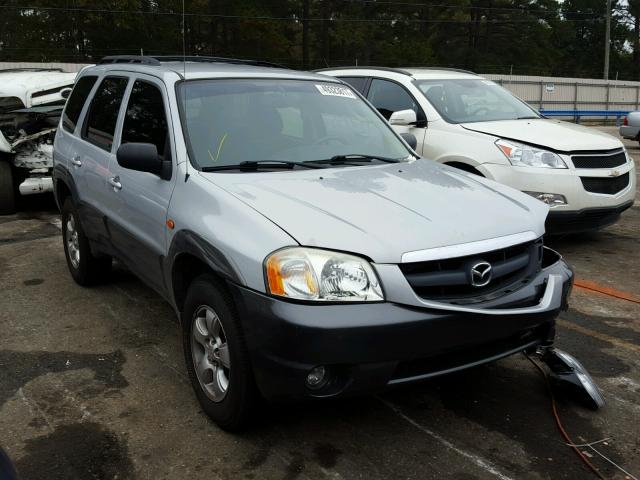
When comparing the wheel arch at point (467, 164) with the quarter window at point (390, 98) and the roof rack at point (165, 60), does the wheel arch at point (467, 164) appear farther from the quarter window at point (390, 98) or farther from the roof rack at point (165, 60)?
the roof rack at point (165, 60)

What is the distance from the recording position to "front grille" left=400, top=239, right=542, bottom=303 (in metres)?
2.87

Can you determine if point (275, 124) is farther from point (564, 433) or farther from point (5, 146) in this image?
point (5, 146)

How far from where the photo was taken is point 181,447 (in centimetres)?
315

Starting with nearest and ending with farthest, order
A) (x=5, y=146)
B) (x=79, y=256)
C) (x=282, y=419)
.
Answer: (x=282, y=419), (x=79, y=256), (x=5, y=146)

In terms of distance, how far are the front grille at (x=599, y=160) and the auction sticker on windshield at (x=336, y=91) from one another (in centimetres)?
269

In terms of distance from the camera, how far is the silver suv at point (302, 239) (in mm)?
2785

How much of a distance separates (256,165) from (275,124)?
17.4 inches

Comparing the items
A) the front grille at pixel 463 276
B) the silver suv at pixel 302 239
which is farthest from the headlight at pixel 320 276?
the front grille at pixel 463 276

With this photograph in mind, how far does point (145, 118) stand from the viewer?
13.8 ft

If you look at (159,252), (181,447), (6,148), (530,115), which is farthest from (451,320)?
(6,148)

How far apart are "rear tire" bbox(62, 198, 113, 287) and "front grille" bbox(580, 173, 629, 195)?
4335mm

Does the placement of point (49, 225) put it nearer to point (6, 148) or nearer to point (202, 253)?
point (6, 148)

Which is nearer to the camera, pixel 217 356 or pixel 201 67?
pixel 217 356

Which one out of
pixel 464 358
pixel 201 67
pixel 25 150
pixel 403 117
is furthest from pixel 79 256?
pixel 25 150
